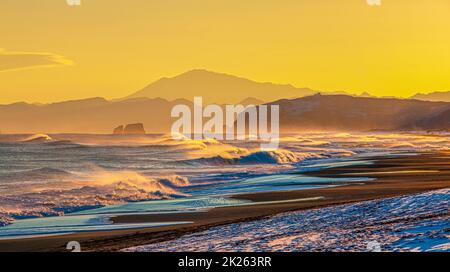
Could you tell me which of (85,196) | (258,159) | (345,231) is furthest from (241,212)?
(258,159)

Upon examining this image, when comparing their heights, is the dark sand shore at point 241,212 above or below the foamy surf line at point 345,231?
below

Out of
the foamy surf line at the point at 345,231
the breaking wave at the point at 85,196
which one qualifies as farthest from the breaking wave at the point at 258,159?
the foamy surf line at the point at 345,231

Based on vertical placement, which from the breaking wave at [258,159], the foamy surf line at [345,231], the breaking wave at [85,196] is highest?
the foamy surf line at [345,231]

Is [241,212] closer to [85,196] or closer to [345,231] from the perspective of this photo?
[345,231]

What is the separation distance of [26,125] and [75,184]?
16848cm

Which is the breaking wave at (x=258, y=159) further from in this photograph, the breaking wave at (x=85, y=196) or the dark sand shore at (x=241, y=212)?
the dark sand shore at (x=241, y=212)

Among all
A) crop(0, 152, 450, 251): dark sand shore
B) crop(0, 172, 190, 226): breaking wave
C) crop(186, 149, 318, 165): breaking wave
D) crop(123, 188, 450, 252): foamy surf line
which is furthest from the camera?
crop(186, 149, 318, 165): breaking wave

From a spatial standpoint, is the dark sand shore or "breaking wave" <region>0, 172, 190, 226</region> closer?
the dark sand shore

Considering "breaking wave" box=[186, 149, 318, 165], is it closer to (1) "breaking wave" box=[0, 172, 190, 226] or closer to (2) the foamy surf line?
(1) "breaking wave" box=[0, 172, 190, 226]

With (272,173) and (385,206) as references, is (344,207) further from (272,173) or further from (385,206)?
(272,173)

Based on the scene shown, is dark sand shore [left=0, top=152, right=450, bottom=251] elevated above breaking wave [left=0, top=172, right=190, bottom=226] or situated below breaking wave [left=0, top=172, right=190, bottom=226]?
above

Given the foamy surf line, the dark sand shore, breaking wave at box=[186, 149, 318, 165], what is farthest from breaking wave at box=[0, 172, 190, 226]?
breaking wave at box=[186, 149, 318, 165]

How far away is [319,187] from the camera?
3116cm
